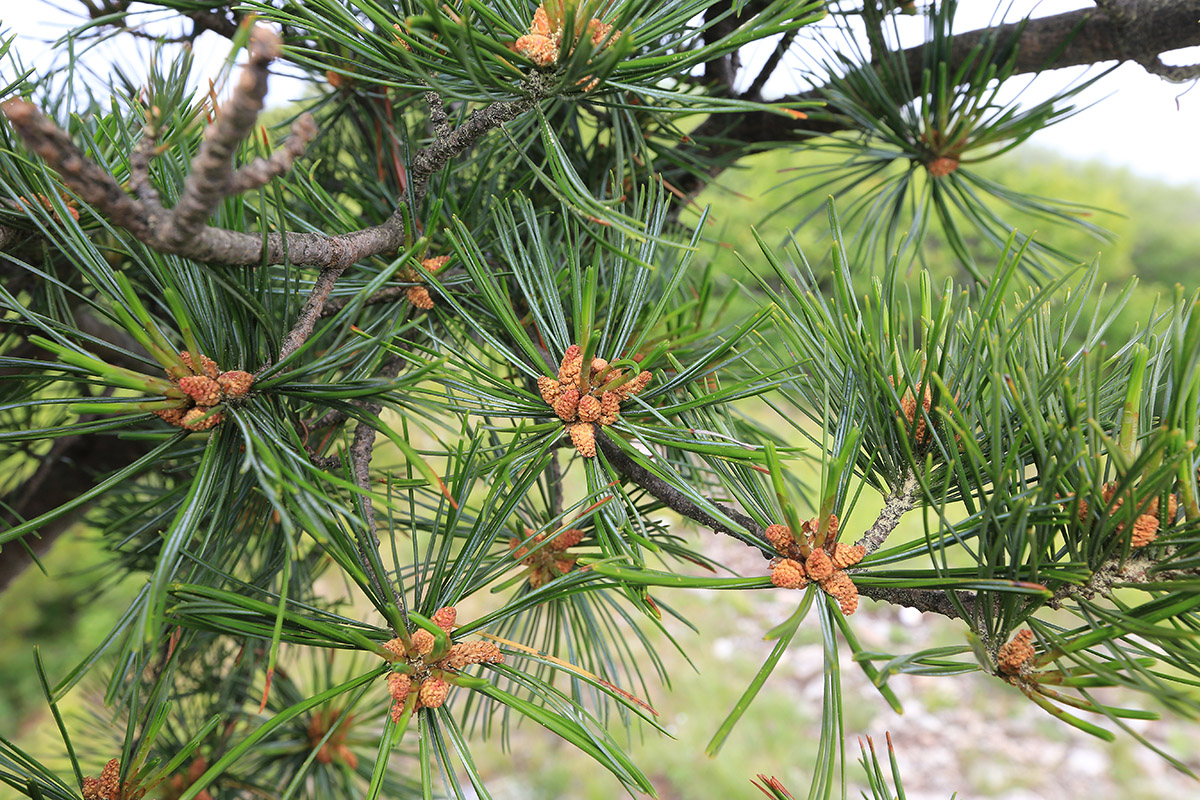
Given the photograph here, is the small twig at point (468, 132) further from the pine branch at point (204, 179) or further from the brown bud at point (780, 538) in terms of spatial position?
the brown bud at point (780, 538)

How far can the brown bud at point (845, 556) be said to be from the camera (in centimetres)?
23

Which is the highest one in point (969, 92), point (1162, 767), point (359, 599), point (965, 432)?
point (1162, 767)

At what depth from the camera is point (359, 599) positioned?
1641 mm

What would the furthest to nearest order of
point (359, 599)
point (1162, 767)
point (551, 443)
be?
point (359, 599) → point (1162, 767) → point (551, 443)

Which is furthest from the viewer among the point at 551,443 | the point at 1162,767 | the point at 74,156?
the point at 1162,767

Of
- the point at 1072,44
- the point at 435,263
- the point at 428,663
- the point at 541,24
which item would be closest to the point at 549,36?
the point at 541,24

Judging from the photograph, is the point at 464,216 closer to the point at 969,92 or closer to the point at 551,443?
the point at 551,443

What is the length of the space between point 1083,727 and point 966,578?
45 mm

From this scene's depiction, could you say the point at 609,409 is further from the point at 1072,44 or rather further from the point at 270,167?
the point at 1072,44

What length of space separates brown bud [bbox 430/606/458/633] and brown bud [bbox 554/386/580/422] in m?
0.08

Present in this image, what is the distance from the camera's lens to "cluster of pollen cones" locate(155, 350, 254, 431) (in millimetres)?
214

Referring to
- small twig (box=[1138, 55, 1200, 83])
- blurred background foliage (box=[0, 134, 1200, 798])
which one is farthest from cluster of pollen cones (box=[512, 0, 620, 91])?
blurred background foliage (box=[0, 134, 1200, 798])

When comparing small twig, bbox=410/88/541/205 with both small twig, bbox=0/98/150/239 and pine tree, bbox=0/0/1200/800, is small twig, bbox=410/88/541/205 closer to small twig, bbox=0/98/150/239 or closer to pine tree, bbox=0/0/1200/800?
pine tree, bbox=0/0/1200/800

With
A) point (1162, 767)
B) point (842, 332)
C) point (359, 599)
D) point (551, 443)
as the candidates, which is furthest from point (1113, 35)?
point (359, 599)
